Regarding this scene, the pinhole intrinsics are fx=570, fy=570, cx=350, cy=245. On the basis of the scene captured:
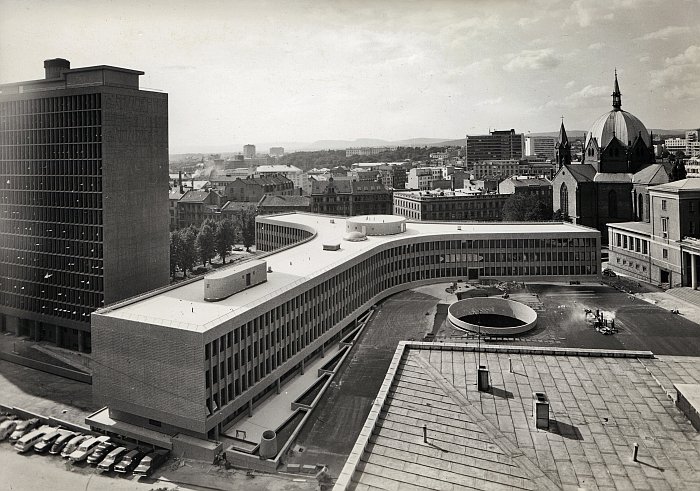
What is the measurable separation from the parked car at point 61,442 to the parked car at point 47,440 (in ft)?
0.89

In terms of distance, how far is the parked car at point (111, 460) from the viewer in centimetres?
2992

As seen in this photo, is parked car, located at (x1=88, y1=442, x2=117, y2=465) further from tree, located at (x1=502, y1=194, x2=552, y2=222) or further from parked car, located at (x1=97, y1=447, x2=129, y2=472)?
tree, located at (x1=502, y1=194, x2=552, y2=222)

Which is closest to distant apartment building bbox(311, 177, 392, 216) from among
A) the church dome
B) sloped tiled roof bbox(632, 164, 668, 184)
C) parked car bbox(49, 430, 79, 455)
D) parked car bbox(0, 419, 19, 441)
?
the church dome

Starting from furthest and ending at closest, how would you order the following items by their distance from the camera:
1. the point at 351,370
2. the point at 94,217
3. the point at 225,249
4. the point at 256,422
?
the point at 225,249 → the point at 94,217 → the point at 351,370 → the point at 256,422

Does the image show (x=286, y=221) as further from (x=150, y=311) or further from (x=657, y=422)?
(x=657, y=422)

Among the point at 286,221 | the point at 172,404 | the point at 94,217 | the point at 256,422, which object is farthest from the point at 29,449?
the point at 286,221

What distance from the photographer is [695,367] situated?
21500 millimetres

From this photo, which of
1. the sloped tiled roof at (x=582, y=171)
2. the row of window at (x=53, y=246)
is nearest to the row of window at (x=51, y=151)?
the row of window at (x=53, y=246)

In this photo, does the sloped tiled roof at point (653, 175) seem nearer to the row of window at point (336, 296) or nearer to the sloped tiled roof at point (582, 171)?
the sloped tiled roof at point (582, 171)

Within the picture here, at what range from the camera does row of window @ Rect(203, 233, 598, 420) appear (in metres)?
31.6

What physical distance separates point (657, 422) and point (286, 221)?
5907 cm

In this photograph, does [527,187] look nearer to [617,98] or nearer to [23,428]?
[617,98]

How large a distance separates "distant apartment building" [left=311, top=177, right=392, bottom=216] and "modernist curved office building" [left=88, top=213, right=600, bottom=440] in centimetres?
4462

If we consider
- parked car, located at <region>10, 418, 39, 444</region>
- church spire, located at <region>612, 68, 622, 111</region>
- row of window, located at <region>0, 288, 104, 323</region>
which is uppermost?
church spire, located at <region>612, 68, 622, 111</region>
